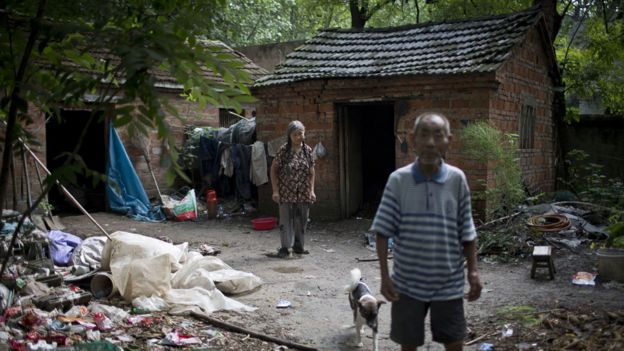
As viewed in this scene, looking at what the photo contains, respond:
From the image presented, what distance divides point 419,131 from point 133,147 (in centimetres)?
1137

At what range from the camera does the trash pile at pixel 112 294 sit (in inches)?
193

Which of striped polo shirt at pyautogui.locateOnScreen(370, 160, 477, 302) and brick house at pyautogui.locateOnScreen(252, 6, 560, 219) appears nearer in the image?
striped polo shirt at pyautogui.locateOnScreen(370, 160, 477, 302)

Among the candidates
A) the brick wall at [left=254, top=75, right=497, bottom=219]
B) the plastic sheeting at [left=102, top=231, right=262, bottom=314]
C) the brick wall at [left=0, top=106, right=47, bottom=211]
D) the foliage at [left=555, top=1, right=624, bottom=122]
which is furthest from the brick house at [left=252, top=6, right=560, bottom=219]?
the plastic sheeting at [left=102, top=231, right=262, bottom=314]

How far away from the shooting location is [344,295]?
6.75 metres

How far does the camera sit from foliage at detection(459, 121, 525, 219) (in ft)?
29.9

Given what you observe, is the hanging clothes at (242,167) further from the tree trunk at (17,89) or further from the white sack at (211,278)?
the tree trunk at (17,89)

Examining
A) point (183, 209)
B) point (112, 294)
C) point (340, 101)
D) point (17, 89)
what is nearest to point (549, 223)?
point (340, 101)

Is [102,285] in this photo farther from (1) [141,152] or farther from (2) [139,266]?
(1) [141,152]

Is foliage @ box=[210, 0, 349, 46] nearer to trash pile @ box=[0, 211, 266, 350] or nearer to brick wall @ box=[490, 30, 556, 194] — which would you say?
brick wall @ box=[490, 30, 556, 194]

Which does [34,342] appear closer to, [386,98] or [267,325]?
[267,325]

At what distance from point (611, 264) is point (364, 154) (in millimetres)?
7836

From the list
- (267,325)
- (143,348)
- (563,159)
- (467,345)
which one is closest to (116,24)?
(143,348)

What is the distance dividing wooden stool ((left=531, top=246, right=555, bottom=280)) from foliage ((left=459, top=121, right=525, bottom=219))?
6.50 ft

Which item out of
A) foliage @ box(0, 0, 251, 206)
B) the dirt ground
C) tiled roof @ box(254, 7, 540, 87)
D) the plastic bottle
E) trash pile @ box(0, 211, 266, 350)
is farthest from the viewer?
the plastic bottle
